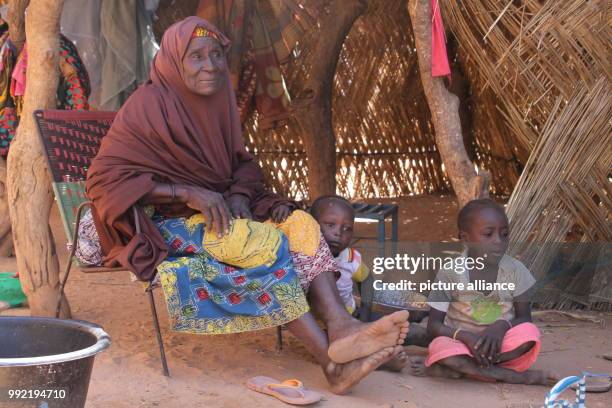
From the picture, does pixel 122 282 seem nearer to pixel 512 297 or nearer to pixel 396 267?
pixel 396 267

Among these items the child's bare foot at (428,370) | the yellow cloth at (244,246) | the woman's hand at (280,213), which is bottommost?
the child's bare foot at (428,370)

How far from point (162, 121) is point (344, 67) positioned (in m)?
4.77

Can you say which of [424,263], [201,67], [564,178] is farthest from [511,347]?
[201,67]

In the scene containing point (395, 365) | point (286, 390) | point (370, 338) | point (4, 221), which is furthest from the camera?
point (4, 221)

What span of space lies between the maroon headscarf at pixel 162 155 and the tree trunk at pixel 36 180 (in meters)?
0.62

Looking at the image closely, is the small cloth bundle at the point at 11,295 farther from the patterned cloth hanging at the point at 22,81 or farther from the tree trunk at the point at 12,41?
the patterned cloth hanging at the point at 22,81

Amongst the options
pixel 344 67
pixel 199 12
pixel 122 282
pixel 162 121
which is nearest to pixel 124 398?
pixel 162 121

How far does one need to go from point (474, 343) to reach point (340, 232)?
766mm

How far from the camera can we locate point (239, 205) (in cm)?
406

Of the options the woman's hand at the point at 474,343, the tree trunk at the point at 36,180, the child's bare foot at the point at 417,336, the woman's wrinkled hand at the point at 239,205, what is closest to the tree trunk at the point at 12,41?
the tree trunk at the point at 36,180

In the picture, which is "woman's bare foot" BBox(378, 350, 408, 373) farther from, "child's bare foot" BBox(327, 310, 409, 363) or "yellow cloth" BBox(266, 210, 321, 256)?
"yellow cloth" BBox(266, 210, 321, 256)

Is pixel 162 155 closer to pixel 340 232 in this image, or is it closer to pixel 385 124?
pixel 340 232

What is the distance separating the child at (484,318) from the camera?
12.2 ft

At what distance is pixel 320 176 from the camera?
23.2ft
